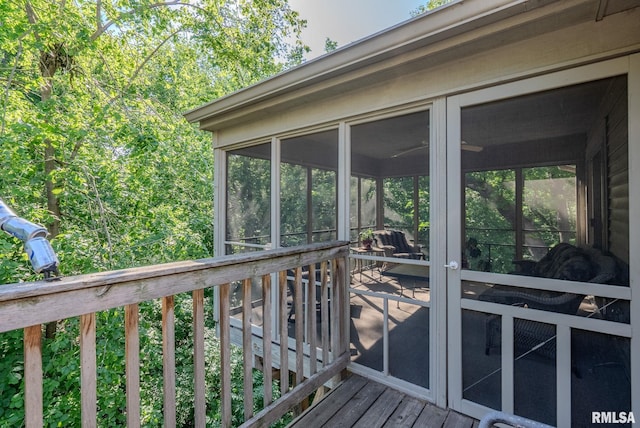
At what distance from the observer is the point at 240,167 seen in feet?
12.9

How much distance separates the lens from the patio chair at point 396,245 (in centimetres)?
236

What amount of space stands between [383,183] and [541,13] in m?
1.45

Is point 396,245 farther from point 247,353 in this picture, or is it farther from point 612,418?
point 612,418

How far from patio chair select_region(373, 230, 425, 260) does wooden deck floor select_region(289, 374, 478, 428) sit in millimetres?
1074

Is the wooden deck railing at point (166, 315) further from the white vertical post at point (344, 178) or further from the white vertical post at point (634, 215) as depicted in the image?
the white vertical post at point (634, 215)

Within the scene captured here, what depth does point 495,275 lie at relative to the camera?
2.03 m

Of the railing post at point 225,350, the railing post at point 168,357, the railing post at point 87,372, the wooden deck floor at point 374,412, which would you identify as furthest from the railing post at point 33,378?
the wooden deck floor at point 374,412

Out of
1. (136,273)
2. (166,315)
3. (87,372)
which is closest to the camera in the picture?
(87,372)

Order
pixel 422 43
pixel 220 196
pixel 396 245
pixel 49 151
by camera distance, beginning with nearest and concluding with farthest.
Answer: pixel 422 43 → pixel 396 245 → pixel 220 196 → pixel 49 151

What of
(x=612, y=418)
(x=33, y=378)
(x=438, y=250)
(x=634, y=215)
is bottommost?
(x=612, y=418)

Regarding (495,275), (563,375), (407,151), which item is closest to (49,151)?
(407,151)

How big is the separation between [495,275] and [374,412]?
1.28 metres

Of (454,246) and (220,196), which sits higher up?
(220,196)

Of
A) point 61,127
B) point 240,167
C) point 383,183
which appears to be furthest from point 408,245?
point 61,127
